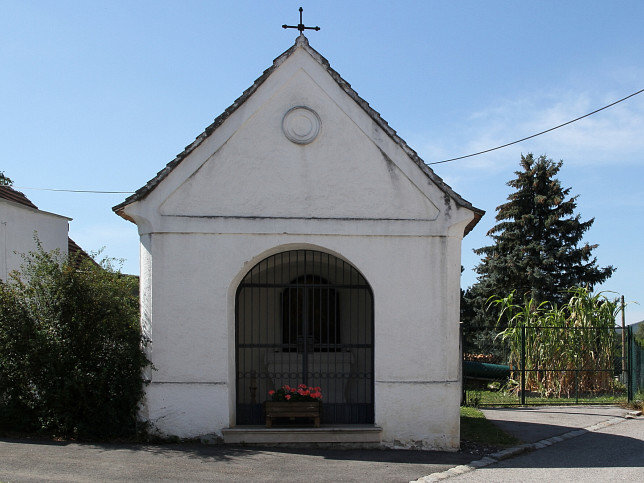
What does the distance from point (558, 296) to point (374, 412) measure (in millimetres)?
18740

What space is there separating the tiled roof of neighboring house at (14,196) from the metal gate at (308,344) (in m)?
7.21

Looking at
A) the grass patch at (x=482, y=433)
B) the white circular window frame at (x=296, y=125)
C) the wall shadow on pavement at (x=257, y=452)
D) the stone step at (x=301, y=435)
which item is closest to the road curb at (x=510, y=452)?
the wall shadow on pavement at (x=257, y=452)

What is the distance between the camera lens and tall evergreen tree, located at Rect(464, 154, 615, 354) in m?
26.6

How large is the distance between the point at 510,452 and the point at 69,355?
6.52 m

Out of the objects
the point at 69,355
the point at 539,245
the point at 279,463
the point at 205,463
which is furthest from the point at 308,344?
the point at 539,245

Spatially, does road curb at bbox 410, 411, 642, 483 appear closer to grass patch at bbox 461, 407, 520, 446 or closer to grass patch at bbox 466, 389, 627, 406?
grass patch at bbox 461, 407, 520, 446

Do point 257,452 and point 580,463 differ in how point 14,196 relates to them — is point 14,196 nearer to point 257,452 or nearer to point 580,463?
point 257,452

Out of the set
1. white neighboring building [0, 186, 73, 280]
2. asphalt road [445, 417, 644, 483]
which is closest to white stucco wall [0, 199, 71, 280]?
white neighboring building [0, 186, 73, 280]

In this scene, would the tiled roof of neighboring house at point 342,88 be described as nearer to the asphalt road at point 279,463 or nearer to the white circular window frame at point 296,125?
the white circular window frame at point 296,125

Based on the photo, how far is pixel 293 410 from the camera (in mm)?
9883

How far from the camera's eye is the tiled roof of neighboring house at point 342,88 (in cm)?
993

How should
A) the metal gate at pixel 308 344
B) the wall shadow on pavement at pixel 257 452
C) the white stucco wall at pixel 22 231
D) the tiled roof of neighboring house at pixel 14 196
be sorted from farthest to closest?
the tiled roof of neighboring house at pixel 14 196, the white stucco wall at pixel 22 231, the metal gate at pixel 308 344, the wall shadow on pavement at pixel 257 452

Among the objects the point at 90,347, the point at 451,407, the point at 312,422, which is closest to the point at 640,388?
the point at 451,407

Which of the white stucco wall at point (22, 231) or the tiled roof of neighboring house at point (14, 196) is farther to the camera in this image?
the tiled roof of neighboring house at point (14, 196)
